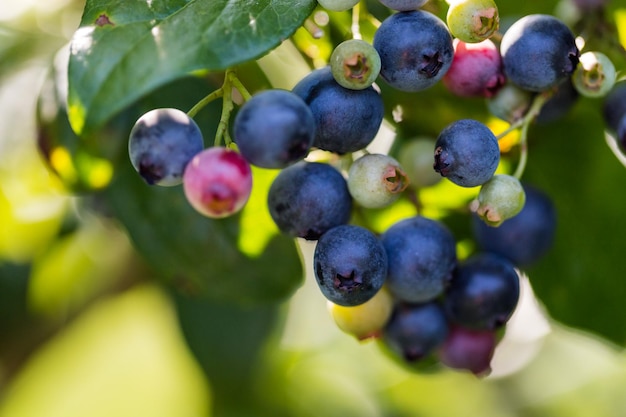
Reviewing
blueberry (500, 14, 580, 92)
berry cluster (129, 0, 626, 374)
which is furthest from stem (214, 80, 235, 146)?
blueberry (500, 14, 580, 92)

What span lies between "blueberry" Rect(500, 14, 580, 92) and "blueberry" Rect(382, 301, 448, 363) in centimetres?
33

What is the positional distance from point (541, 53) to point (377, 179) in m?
0.24

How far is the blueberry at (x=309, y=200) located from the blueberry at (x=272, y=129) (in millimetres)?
154

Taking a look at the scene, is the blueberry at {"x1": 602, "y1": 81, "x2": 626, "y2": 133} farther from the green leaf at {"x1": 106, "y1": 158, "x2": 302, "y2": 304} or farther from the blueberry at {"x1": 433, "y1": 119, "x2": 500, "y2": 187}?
the green leaf at {"x1": 106, "y1": 158, "x2": 302, "y2": 304}

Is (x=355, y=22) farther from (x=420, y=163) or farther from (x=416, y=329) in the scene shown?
(x=416, y=329)

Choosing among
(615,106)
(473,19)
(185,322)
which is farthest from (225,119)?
(185,322)

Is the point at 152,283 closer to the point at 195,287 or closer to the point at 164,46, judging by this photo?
the point at 195,287

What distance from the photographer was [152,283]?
181cm

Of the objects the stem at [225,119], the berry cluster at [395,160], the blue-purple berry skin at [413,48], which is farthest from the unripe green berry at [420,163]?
the stem at [225,119]

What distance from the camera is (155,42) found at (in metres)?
0.81

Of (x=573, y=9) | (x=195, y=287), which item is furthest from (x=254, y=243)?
(x=573, y=9)

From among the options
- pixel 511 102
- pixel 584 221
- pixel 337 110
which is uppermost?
pixel 337 110

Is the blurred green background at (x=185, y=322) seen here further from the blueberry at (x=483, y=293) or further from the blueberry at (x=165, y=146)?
the blueberry at (x=165, y=146)

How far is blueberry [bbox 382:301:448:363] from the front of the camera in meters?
1.10
